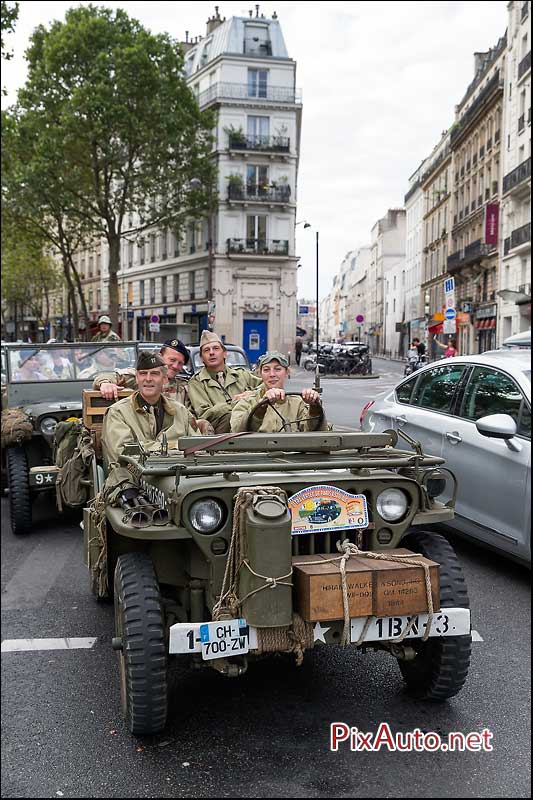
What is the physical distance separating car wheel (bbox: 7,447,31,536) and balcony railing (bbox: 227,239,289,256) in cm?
3764

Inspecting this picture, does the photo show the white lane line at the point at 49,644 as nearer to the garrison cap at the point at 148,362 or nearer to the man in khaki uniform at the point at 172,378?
the garrison cap at the point at 148,362

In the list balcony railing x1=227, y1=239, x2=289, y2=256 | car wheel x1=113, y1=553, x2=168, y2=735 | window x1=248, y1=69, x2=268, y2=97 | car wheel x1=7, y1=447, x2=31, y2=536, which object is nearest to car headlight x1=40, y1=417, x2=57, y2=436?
car wheel x1=7, y1=447, x2=31, y2=536

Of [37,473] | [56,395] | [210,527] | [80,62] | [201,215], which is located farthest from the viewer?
[201,215]

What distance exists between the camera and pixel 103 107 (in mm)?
30578

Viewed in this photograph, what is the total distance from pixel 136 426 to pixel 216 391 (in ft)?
5.53

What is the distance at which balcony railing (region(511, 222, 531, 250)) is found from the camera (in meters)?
31.6

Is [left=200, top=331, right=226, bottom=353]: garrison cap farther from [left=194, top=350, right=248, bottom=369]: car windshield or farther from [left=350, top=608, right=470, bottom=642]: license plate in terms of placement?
[left=194, top=350, right=248, bottom=369]: car windshield

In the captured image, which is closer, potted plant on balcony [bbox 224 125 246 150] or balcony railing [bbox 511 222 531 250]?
balcony railing [bbox 511 222 531 250]

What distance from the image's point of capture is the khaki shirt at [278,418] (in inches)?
193

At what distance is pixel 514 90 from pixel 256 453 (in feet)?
112

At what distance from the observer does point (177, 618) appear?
11.7ft

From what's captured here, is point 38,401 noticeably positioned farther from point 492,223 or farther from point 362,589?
point 492,223

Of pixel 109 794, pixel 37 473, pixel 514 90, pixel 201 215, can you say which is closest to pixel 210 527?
pixel 109 794

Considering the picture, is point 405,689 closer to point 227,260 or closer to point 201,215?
point 201,215
